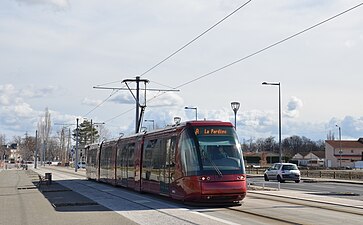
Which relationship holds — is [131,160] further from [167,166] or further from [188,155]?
[188,155]

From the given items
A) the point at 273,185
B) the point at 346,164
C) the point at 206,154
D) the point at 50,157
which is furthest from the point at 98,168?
the point at 50,157

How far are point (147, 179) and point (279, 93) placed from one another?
92.9 feet

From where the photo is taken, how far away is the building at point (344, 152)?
4813 inches

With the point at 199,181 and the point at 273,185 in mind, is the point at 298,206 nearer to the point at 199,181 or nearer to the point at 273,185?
the point at 199,181

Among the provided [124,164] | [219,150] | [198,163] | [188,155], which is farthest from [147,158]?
[198,163]

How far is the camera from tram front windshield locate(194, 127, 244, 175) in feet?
63.6

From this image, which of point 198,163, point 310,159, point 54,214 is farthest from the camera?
point 310,159

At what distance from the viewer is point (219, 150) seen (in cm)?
1994

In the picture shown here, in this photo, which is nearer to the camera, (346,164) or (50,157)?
(346,164)

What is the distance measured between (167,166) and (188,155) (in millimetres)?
2267

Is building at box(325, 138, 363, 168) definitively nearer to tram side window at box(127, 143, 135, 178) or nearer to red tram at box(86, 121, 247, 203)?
tram side window at box(127, 143, 135, 178)

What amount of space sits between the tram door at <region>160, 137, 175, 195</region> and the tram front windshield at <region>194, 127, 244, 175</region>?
180cm

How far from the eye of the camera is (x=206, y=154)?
1966 cm

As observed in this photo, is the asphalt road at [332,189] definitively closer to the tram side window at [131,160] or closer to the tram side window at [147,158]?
the tram side window at [147,158]
